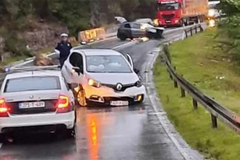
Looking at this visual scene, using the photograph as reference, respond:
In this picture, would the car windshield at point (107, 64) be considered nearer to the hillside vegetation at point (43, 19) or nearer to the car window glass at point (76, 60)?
the car window glass at point (76, 60)

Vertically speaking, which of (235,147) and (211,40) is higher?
(235,147)

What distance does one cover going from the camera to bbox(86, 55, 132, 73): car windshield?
2083cm

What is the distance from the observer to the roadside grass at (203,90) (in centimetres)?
1258

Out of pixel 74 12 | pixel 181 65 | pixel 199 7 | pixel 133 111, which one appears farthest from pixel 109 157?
pixel 199 7

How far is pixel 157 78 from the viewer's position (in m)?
27.0

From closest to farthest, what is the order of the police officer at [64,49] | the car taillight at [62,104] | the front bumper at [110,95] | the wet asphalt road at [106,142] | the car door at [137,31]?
the wet asphalt road at [106,142], the car taillight at [62,104], the front bumper at [110,95], the police officer at [64,49], the car door at [137,31]

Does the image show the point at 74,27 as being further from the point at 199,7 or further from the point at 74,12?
the point at 199,7

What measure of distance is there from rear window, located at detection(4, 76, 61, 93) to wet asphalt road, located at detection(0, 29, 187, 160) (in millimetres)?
1098

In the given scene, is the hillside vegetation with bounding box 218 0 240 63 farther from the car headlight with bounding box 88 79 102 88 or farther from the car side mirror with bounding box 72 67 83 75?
the car headlight with bounding box 88 79 102 88

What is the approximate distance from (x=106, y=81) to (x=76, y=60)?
2.45 metres

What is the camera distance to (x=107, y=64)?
21.2 m

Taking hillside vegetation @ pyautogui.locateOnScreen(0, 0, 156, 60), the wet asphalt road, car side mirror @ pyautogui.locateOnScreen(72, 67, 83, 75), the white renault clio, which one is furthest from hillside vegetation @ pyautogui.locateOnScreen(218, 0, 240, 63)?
the wet asphalt road

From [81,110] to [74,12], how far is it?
42.0 metres

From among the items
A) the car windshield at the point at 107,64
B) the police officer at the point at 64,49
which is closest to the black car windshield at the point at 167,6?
the police officer at the point at 64,49
